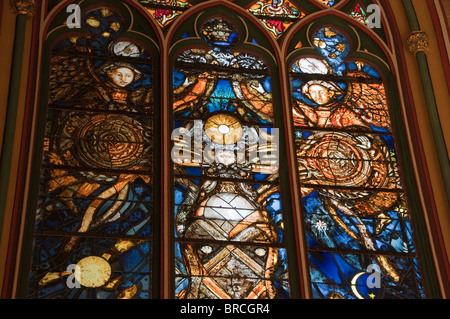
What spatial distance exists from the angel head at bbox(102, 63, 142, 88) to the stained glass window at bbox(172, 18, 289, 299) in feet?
1.33

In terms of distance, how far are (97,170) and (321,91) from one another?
98.5 inches

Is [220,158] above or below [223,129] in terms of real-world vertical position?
below

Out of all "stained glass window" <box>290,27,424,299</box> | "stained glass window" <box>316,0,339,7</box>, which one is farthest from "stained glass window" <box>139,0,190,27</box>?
"stained glass window" <box>316,0,339,7</box>

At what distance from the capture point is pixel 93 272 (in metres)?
8.46

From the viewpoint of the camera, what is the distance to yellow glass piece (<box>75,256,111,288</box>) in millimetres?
8414

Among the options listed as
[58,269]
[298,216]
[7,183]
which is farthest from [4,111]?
[298,216]

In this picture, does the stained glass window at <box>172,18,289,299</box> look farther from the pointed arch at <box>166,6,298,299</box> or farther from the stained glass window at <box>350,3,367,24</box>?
the stained glass window at <box>350,3,367,24</box>

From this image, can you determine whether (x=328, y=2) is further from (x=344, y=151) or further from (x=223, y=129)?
(x=223, y=129)

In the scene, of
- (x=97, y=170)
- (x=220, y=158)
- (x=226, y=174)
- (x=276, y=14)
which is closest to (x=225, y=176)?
(x=226, y=174)

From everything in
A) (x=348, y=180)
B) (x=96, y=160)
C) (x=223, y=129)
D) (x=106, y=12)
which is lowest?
(x=348, y=180)

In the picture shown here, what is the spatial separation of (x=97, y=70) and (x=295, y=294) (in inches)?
119

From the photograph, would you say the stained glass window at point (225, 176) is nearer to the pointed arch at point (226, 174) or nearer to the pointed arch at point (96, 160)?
the pointed arch at point (226, 174)

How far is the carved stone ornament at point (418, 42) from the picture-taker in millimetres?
10312

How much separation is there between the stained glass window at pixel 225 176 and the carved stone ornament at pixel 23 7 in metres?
1.53
